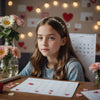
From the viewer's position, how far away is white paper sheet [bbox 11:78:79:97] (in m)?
0.91

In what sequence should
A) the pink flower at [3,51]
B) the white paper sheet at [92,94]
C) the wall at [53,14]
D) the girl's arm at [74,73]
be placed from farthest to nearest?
the wall at [53,14] → the girl's arm at [74,73] → the pink flower at [3,51] → the white paper sheet at [92,94]

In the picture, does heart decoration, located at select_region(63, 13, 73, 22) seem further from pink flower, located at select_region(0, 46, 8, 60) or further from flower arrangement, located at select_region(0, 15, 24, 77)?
pink flower, located at select_region(0, 46, 8, 60)

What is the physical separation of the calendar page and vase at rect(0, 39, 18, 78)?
31.2 inches

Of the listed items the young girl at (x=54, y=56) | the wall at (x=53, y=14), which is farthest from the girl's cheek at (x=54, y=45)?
the wall at (x=53, y=14)

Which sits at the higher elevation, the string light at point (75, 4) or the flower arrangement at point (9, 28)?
the string light at point (75, 4)

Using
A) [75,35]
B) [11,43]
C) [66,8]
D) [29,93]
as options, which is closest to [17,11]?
[66,8]

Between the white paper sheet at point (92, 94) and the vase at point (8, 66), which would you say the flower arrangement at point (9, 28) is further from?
the white paper sheet at point (92, 94)

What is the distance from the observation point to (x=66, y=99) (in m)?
0.82

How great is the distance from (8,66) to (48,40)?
1.39 ft

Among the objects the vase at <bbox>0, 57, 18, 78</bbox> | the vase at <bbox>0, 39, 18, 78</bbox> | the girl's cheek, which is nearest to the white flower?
the vase at <bbox>0, 39, 18, 78</bbox>

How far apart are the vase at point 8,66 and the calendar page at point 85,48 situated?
792 millimetres

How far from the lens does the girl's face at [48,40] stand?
142 cm

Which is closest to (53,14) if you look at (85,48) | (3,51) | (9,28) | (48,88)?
(85,48)

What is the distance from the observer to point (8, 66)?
117cm
